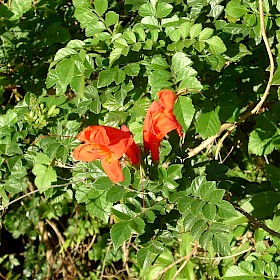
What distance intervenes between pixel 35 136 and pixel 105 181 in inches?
20.0

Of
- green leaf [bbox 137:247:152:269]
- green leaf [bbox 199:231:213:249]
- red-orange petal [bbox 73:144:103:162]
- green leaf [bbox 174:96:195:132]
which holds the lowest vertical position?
green leaf [bbox 137:247:152:269]

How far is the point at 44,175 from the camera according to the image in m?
1.84

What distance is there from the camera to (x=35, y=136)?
1939mm

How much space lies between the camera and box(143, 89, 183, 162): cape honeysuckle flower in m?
1.40

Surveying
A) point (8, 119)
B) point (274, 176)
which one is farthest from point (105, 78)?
point (274, 176)

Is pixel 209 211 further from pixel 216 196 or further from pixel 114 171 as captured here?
pixel 114 171

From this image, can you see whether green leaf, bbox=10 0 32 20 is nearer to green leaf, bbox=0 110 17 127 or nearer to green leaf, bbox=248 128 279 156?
green leaf, bbox=0 110 17 127

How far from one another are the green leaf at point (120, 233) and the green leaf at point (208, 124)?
1.12ft

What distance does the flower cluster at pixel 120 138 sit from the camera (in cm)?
140

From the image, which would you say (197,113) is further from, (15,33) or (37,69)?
(15,33)

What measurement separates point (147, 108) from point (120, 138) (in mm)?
292

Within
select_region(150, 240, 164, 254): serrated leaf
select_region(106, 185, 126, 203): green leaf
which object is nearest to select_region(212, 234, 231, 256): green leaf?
select_region(150, 240, 164, 254): serrated leaf

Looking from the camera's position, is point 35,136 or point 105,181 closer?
point 105,181

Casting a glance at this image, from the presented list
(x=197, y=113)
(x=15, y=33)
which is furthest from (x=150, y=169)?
(x=15, y=33)
